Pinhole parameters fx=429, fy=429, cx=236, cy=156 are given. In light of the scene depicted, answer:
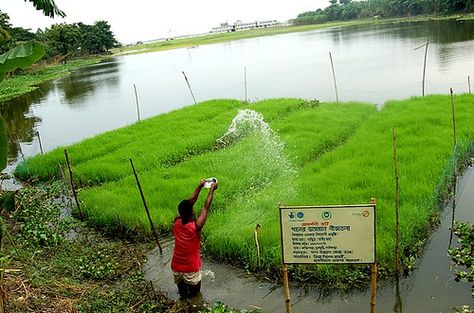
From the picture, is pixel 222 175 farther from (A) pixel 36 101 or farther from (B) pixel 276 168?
(A) pixel 36 101

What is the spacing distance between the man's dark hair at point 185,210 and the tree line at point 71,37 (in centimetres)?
2980

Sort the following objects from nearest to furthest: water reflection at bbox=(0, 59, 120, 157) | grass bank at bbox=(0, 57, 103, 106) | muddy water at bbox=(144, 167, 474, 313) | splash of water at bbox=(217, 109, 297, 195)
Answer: muddy water at bbox=(144, 167, 474, 313)
splash of water at bbox=(217, 109, 297, 195)
water reflection at bbox=(0, 59, 120, 157)
grass bank at bbox=(0, 57, 103, 106)

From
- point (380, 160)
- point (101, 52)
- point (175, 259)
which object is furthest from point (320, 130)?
point (101, 52)

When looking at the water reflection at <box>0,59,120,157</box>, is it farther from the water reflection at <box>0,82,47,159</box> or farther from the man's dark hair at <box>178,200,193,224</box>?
the man's dark hair at <box>178,200,193,224</box>

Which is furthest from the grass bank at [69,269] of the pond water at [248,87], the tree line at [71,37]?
the tree line at [71,37]

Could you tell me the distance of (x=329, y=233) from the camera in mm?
3682

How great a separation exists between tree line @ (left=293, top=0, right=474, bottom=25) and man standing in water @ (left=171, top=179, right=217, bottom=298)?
1206 inches

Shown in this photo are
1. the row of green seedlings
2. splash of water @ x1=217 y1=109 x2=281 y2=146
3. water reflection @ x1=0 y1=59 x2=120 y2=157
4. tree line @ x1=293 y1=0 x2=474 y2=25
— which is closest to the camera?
the row of green seedlings

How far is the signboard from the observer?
3619mm

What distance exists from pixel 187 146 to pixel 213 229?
4719 mm

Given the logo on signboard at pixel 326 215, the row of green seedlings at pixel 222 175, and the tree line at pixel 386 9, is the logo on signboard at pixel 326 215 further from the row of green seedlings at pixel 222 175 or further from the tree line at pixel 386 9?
the tree line at pixel 386 9

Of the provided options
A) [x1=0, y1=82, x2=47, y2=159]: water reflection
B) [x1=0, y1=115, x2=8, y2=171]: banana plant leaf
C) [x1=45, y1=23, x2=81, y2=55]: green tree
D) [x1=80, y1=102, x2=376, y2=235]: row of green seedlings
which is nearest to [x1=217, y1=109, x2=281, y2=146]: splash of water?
[x1=80, y1=102, x2=376, y2=235]: row of green seedlings

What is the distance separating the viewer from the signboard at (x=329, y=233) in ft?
11.9

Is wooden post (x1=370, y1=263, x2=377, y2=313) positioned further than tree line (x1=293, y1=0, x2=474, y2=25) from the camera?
No
